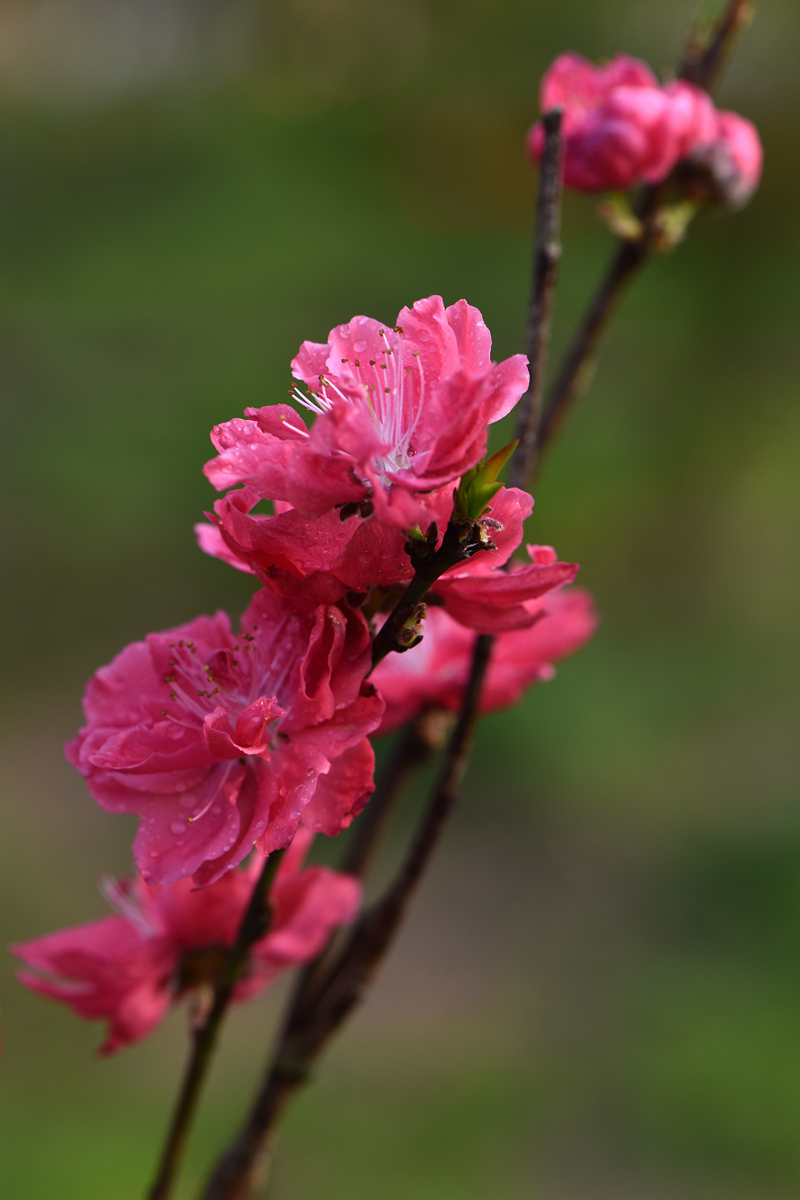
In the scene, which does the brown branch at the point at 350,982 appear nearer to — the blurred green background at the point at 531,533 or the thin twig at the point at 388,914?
the thin twig at the point at 388,914

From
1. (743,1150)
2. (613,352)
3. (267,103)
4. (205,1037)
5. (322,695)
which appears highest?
(322,695)

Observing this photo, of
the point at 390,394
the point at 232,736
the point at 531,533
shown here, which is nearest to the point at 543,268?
the point at 390,394

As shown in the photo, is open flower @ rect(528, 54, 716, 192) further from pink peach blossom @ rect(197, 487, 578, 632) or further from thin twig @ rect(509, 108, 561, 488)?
pink peach blossom @ rect(197, 487, 578, 632)

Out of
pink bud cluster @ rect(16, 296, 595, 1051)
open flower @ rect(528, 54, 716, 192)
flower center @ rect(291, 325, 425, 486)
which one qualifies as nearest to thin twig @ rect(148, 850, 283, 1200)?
pink bud cluster @ rect(16, 296, 595, 1051)

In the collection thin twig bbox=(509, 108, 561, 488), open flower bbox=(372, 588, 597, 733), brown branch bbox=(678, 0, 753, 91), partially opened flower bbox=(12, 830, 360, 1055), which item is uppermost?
brown branch bbox=(678, 0, 753, 91)

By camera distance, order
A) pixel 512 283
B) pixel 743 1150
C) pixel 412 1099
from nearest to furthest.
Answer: pixel 743 1150, pixel 412 1099, pixel 512 283

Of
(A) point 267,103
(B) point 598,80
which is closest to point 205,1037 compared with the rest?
(B) point 598,80

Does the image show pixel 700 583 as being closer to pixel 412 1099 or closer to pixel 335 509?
pixel 412 1099

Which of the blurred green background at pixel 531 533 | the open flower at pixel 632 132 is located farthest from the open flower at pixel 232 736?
the blurred green background at pixel 531 533
